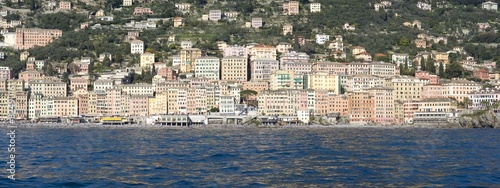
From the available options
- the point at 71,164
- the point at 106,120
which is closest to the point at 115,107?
the point at 106,120

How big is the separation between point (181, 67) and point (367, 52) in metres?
24.1

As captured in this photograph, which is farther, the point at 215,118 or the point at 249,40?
the point at 249,40

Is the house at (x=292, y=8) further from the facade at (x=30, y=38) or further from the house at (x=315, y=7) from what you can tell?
the facade at (x=30, y=38)

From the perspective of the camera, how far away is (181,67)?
109 meters

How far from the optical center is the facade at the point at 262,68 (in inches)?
4151

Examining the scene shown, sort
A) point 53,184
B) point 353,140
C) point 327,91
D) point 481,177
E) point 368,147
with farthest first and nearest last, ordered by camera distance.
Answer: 1. point 327,91
2. point 353,140
3. point 368,147
4. point 481,177
5. point 53,184

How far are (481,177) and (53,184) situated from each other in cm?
1547

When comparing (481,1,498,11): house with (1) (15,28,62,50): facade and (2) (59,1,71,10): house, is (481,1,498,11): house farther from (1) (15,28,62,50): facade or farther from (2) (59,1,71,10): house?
(1) (15,28,62,50): facade

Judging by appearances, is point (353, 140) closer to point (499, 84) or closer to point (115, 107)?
point (115, 107)

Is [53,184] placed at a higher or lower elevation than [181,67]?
lower

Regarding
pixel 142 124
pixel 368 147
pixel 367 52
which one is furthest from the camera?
pixel 367 52

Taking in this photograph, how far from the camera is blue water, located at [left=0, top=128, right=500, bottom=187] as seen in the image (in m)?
33.0

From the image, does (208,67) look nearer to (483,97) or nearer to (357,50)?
(357,50)

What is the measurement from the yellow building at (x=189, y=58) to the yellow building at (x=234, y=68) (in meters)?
4.69
